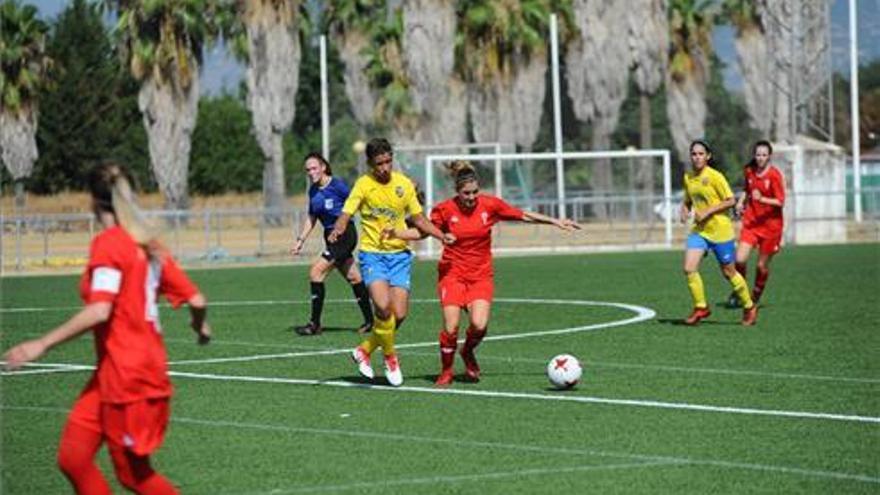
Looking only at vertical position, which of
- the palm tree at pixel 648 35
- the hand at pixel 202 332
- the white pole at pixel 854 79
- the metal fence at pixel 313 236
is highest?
the palm tree at pixel 648 35

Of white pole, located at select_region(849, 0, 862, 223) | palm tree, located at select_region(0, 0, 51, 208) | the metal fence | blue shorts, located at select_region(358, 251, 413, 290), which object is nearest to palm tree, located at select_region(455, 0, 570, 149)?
palm tree, located at select_region(0, 0, 51, 208)

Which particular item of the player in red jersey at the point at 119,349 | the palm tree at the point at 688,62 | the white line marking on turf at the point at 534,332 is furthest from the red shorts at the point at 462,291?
the palm tree at the point at 688,62

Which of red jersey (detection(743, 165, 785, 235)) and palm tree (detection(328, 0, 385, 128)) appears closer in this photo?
red jersey (detection(743, 165, 785, 235))

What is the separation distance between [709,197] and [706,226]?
1.46ft

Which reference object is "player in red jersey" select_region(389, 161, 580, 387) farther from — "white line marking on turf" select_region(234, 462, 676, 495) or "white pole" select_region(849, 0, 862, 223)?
"white pole" select_region(849, 0, 862, 223)

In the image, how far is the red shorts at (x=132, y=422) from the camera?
29.3 feet

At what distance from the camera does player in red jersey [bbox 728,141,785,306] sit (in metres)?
24.7

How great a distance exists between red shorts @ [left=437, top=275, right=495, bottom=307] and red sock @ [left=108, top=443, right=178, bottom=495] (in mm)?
7972

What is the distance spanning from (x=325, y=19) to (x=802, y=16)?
33.8 meters

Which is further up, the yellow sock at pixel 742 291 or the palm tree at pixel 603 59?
the palm tree at pixel 603 59

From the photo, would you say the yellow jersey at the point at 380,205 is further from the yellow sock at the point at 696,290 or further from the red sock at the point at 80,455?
the red sock at the point at 80,455

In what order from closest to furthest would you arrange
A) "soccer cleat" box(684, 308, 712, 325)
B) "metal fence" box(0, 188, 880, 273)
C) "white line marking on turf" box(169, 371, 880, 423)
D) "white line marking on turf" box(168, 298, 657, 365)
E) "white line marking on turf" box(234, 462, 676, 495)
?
"white line marking on turf" box(234, 462, 676, 495) → "white line marking on turf" box(169, 371, 880, 423) → "white line marking on turf" box(168, 298, 657, 365) → "soccer cleat" box(684, 308, 712, 325) → "metal fence" box(0, 188, 880, 273)

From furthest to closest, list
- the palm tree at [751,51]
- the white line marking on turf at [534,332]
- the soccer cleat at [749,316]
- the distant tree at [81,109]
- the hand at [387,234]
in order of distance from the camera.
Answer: the distant tree at [81,109], the palm tree at [751,51], the soccer cleat at [749,316], the white line marking on turf at [534,332], the hand at [387,234]

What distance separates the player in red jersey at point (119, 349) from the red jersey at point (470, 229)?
26.0 ft
